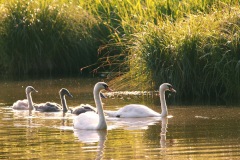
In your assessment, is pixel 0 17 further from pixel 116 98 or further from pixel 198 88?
pixel 198 88

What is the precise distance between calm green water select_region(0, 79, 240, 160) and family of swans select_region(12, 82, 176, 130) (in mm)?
177

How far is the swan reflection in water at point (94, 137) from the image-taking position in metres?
14.5

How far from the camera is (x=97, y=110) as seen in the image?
57.1 feet

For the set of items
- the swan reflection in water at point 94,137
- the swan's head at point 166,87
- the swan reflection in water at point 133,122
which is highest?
the swan's head at point 166,87

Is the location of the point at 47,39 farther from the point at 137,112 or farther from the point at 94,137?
the point at 94,137

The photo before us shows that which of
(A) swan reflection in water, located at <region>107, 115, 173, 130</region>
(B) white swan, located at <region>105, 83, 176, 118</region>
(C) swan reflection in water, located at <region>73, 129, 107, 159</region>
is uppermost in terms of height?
(B) white swan, located at <region>105, 83, 176, 118</region>

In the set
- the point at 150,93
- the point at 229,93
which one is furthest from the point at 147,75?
the point at 229,93

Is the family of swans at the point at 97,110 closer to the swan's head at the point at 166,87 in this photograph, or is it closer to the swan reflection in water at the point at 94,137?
the swan's head at the point at 166,87

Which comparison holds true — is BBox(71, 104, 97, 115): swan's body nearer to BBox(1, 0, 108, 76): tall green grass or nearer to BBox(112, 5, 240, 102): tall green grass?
BBox(112, 5, 240, 102): tall green grass

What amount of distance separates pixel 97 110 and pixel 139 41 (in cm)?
Result: 467

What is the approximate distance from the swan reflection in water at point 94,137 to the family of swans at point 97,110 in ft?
0.66

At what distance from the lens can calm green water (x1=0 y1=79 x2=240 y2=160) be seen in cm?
1362

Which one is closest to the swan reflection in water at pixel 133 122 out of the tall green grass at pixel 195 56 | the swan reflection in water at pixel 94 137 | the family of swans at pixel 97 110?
the family of swans at pixel 97 110

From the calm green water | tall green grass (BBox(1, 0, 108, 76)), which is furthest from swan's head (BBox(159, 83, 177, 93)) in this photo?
tall green grass (BBox(1, 0, 108, 76))
